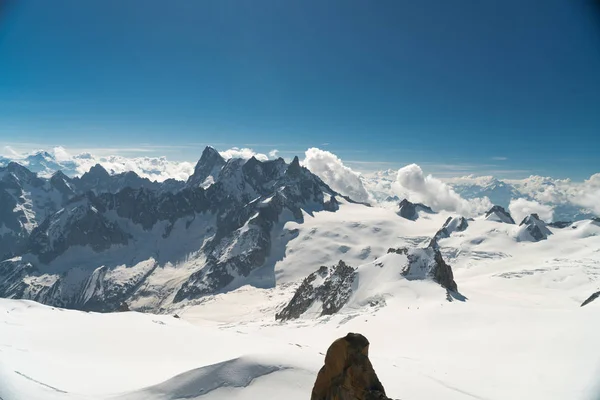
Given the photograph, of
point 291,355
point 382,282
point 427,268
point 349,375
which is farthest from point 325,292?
point 349,375

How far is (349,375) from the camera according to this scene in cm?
1582

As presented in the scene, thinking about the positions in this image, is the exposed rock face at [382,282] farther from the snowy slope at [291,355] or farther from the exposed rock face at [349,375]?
the exposed rock face at [349,375]

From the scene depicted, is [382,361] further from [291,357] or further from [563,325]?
[563,325]

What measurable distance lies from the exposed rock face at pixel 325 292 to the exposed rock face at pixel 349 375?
234 ft

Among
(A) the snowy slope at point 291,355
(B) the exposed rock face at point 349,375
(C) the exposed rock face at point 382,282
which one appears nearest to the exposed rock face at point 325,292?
(C) the exposed rock face at point 382,282

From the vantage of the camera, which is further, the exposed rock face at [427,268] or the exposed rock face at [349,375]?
the exposed rock face at [427,268]

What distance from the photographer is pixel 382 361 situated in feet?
105

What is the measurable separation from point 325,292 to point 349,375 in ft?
290

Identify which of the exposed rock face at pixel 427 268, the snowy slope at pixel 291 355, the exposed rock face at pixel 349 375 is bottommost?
the exposed rock face at pixel 427 268

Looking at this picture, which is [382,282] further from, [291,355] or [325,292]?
[291,355]

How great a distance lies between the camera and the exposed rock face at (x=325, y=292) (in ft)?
292

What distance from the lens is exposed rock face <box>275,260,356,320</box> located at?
292 feet

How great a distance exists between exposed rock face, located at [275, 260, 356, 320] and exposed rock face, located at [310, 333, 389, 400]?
7134cm

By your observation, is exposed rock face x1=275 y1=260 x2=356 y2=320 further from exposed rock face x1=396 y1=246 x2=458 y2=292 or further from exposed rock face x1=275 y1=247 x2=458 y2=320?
exposed rock face x1=396 y1=246 x2=458 y2=292
